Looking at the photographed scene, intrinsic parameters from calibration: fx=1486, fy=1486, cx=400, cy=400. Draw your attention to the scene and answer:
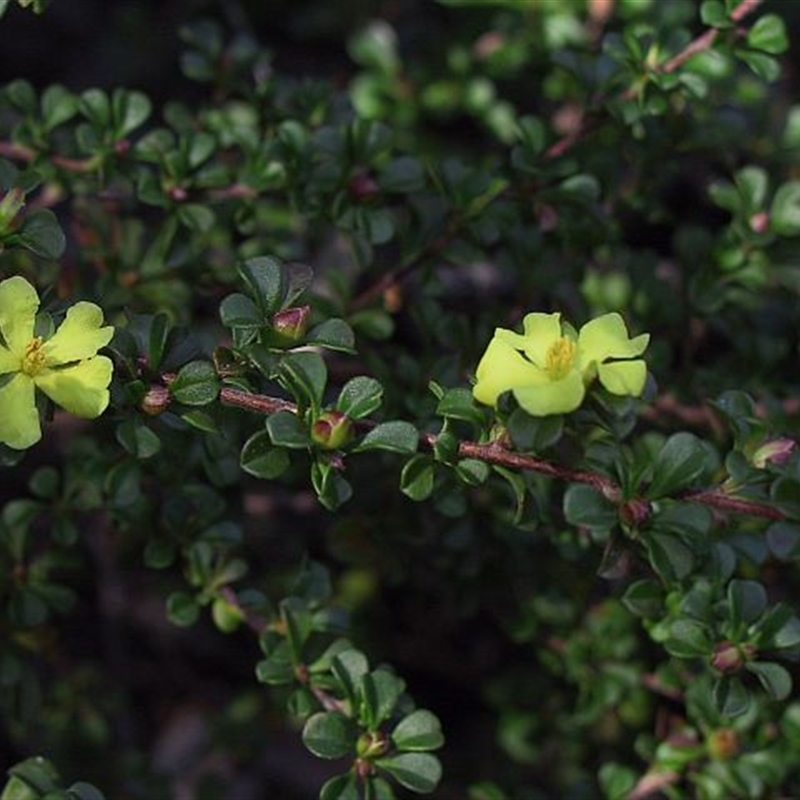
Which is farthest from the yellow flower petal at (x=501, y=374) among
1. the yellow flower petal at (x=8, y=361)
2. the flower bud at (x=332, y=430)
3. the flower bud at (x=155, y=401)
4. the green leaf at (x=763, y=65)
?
the green leaf at (x=763, y=65)

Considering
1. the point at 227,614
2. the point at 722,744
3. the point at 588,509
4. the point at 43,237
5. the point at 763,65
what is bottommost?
the point at 722,744

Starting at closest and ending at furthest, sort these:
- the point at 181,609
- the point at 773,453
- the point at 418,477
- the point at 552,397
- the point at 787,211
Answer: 1. the point at 552,397
2. the point at 418,477
3. the point at 773,453
4. the point at 181,609
5. the point at 787,211

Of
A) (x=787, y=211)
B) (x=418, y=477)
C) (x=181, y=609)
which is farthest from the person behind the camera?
(x=787, y=211)

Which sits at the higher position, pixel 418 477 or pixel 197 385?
pixel 197 385

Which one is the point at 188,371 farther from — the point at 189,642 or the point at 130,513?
the point at 189,642

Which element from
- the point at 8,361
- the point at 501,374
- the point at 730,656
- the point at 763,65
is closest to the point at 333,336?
the point at 501,374

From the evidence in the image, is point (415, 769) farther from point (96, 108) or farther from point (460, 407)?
point (96, 108)

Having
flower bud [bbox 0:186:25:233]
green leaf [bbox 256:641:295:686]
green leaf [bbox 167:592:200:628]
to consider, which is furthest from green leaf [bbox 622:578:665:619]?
flower bud [bbox 0:186:25:233]

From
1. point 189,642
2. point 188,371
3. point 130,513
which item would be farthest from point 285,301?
point 189,642
